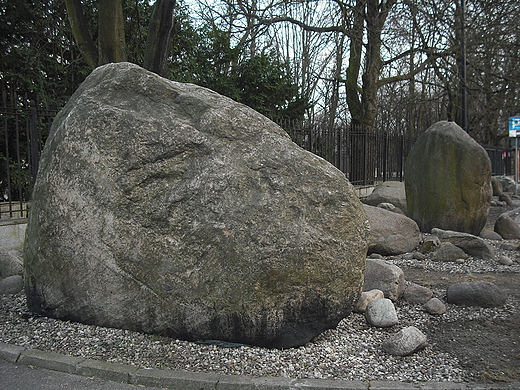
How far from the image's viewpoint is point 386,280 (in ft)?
17.1

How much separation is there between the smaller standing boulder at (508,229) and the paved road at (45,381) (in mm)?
8459

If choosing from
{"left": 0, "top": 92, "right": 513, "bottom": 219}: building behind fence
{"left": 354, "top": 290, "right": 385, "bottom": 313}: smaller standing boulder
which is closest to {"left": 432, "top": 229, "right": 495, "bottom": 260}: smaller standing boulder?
{"left": 354, "top": 290, "right": 385, "bottom": 313}: smaller standing boulder

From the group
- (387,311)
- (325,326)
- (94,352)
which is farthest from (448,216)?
(94,352)

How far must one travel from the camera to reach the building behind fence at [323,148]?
29.3 ft

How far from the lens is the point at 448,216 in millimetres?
9062

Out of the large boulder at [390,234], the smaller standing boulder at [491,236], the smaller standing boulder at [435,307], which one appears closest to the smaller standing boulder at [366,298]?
the smaller standing boulder at [435,307]

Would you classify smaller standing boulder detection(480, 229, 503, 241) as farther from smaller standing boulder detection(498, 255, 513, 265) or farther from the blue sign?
the blue sign

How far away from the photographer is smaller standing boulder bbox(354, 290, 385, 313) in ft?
15.7

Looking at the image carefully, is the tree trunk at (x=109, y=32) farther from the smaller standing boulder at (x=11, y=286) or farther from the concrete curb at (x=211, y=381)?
the concrete curb at (x=211, y=381)

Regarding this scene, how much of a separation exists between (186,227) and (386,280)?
2502 mm

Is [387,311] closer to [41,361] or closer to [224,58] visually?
[41,361]

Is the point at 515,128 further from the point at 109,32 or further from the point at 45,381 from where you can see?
the point at 45,381

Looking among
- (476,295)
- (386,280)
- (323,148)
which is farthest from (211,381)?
A: (323,148)

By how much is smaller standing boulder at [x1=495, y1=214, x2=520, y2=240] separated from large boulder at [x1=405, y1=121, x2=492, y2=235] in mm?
674
